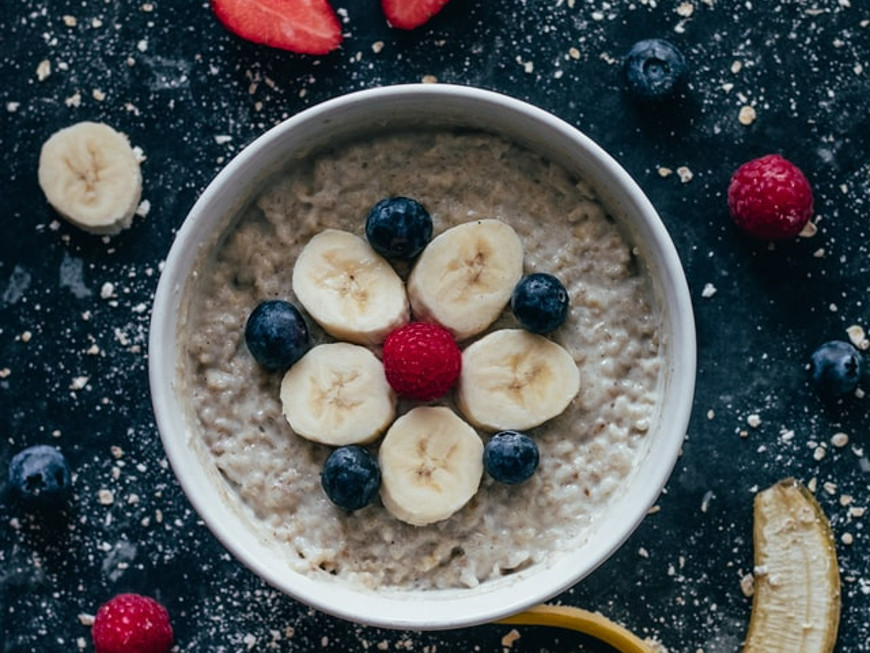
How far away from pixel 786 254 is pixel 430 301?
0.53 metres

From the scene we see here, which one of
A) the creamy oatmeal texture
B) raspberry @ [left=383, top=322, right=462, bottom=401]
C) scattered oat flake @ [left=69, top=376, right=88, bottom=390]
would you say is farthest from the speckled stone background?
raspberry @ [left=383, top=322, right=462, bottom=401]

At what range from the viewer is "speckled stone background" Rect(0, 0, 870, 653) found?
1824 mm

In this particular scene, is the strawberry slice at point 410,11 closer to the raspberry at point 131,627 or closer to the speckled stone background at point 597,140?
the speckled stone background at point 597,140

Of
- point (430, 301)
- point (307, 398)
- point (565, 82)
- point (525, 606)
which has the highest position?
point (565, 82)

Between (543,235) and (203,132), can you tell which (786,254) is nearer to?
(543,235)

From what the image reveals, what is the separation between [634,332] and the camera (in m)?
1.68

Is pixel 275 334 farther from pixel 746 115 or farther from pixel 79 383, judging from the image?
pixel 746 115

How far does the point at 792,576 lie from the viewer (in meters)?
1.82

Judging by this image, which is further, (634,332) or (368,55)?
(368,55)

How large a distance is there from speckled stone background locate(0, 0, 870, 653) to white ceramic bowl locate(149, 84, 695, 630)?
190 mm

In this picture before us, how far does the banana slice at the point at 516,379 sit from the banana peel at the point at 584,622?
1.00 feet

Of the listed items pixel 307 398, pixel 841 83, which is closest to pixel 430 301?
pixel 307 398

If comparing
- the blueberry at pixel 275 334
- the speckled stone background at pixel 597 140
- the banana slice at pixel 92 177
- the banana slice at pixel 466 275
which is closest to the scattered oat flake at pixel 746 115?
the speckled stone background at pixel 597 140

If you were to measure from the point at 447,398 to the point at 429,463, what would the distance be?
0.09 m
